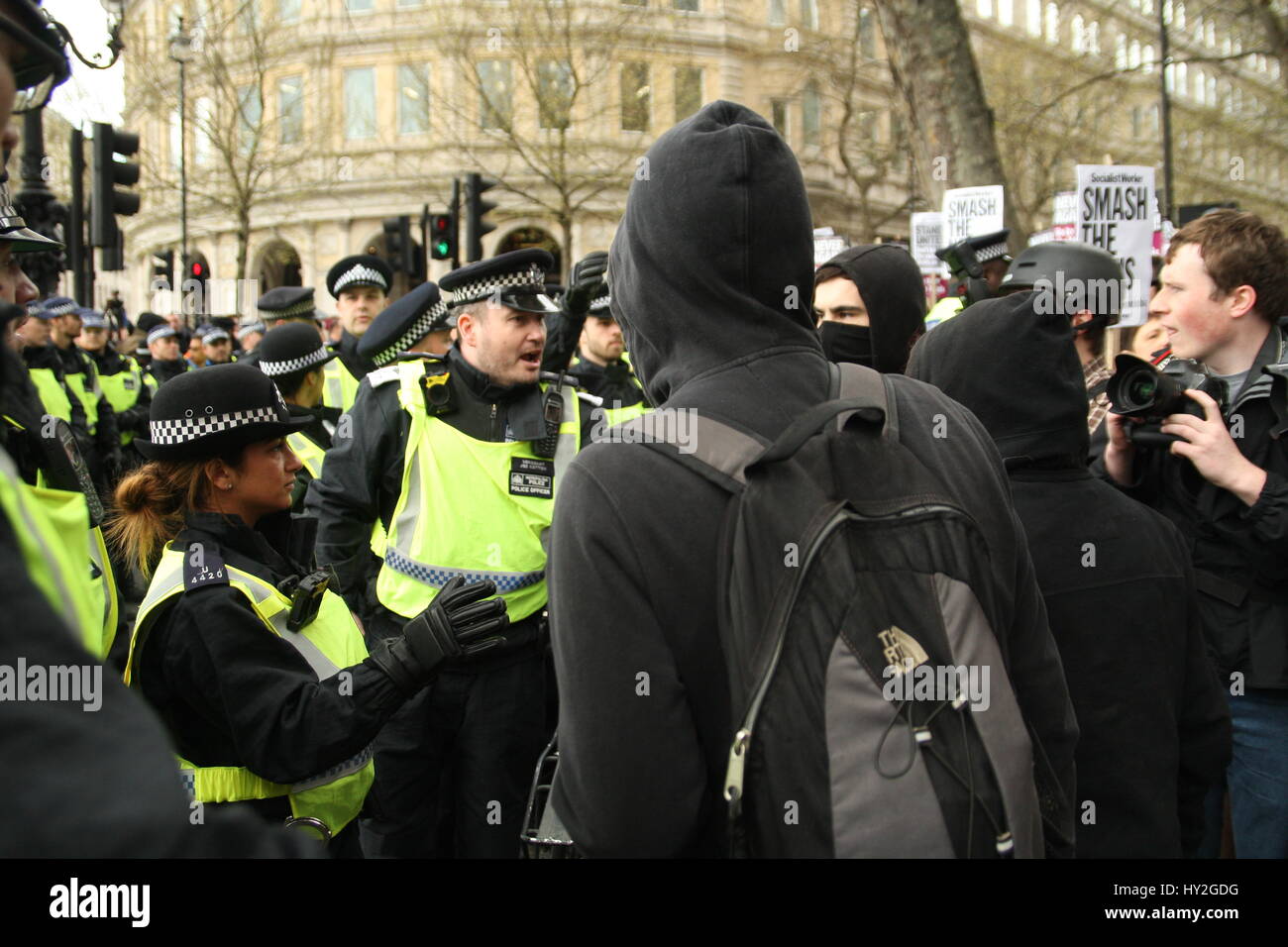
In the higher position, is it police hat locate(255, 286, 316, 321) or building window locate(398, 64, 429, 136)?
building window locate(398, 64, 429, 136)

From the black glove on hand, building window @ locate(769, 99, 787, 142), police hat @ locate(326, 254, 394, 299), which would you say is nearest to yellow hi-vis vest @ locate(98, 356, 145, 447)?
police hat @ locate(326, 254, 394, 299)

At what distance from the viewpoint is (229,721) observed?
8.05ft

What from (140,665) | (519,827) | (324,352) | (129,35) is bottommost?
(519,827)

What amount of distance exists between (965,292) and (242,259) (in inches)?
974

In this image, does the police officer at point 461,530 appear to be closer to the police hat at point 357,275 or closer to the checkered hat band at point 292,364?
the checkered hat band at point 292,364

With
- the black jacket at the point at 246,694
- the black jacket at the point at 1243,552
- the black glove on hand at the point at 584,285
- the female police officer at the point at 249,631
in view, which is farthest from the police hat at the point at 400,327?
the black jacket at the point at 1243,552

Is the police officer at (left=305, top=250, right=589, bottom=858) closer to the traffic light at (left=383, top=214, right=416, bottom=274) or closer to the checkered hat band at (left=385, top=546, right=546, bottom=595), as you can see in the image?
the checkered hat band at (left=385, top=546, right=546, bottom=595)

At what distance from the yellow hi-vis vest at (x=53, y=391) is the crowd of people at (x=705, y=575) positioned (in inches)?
173

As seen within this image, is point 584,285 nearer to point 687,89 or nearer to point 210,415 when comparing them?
point 210,415

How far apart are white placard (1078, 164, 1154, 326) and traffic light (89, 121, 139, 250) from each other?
26.2 ft

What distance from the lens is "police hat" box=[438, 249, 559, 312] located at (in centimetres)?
445

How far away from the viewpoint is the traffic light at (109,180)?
9.66 metres
